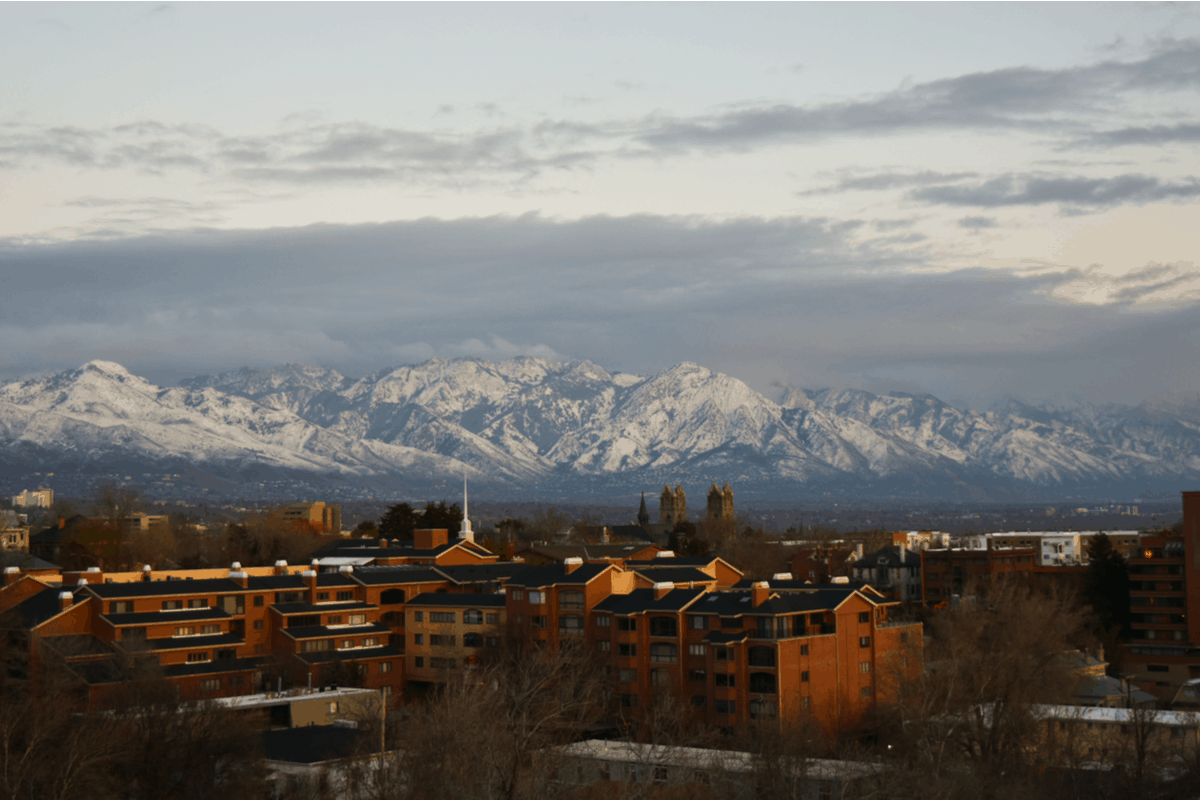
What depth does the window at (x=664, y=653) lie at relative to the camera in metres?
83.2

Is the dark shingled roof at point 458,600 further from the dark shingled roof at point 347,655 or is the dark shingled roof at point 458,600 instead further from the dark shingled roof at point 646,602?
the dark shingled roof at point 646,602

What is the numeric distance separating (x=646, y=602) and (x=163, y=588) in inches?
1318

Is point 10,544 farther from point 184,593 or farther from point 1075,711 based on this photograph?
point 1075,711

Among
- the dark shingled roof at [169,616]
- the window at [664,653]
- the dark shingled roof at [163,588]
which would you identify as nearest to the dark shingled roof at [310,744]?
the window at [664,653]

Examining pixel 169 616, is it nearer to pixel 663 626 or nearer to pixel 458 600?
pixel 458 600

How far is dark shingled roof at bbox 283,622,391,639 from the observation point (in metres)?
92.4

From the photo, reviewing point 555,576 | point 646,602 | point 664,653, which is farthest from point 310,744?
point 555,576

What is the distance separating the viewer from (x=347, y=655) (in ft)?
299

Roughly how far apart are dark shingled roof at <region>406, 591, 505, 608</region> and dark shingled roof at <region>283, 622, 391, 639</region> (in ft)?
10.3

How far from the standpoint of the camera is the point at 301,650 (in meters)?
91.4

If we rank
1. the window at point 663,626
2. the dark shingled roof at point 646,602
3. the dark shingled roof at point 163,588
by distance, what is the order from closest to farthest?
the window at point 663,626 < the dark shingled roof at point 646,602 < the dark shingled roof at point 163,588

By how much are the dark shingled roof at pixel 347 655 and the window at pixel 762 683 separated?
2770 centimetres

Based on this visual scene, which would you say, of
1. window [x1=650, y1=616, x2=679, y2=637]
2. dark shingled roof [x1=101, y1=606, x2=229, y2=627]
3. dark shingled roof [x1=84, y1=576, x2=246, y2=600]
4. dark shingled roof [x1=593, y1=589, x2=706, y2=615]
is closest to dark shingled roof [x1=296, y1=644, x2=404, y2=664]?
dark shingled roof [x1=101, y1=606, x2=229, y2=627]

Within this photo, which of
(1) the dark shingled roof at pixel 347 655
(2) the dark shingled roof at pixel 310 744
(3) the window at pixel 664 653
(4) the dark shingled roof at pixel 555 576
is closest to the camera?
(2) the dark shingled roof at pixel 310 744
